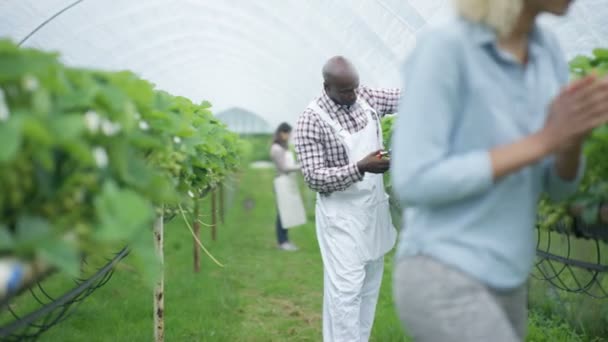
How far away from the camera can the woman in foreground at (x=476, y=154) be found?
55.0 inches

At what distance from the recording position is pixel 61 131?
4.83 ft

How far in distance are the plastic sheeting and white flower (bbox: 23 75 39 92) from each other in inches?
135

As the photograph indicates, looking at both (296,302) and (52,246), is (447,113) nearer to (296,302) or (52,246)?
(52,246)

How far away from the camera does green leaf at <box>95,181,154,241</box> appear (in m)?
1.44

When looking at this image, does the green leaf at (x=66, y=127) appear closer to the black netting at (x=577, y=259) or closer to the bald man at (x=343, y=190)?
the black netting at (x=577, y=259)

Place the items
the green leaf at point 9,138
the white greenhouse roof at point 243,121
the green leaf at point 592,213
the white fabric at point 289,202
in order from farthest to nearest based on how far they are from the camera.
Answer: the white greenhouse roof at point 243,121, the white fabric at point 289,202, the green leaf at point 592,213, the green leaf at point 9,138

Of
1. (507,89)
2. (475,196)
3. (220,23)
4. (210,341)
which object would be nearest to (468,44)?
(507,89)

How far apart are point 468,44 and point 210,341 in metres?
3.61

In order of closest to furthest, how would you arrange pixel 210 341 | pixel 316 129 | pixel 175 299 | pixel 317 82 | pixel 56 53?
pixel 56 53
pixel 316 129
pixel 210 341
pixel 175 299
pixel 317 82

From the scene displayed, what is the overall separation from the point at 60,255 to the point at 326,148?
2363 millimetres

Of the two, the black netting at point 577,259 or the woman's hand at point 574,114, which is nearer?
the woman's hand at point 574,114

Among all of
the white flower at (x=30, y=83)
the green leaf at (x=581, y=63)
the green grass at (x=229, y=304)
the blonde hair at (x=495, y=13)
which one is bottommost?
the green grass at (x=229, y=304)

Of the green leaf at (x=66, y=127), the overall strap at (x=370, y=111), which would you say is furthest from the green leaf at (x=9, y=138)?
the overall strap at (x=370, y=111)

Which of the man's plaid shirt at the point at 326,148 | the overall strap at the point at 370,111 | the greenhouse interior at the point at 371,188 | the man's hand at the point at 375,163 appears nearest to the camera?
the greenhouse interior at the point at 371,188
